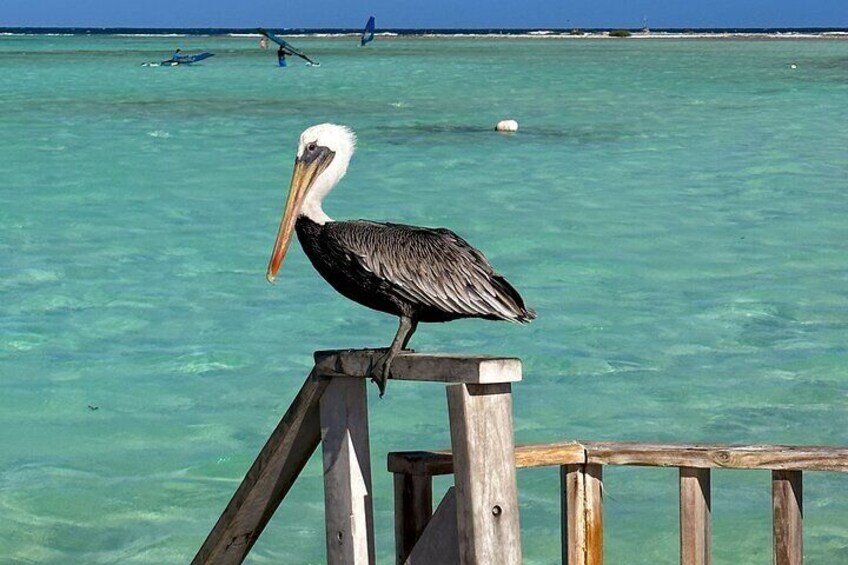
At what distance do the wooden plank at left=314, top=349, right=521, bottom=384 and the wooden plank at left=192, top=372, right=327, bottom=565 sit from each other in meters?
0.07

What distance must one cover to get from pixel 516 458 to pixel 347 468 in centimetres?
45

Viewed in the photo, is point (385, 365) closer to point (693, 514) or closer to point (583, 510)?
point (583, 510)

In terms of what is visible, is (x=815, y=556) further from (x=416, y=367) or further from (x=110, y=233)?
Answer: (x=110, y=233)

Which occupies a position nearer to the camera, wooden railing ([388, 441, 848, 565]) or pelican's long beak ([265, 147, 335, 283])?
wooden railing ([388, 441, 848, 565])

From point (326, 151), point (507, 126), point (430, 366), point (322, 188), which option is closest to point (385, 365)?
point (430, 366)

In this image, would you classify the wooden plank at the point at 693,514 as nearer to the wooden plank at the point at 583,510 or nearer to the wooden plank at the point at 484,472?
the wooden plank at the point at 583,510

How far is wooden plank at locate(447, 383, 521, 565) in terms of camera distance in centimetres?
272

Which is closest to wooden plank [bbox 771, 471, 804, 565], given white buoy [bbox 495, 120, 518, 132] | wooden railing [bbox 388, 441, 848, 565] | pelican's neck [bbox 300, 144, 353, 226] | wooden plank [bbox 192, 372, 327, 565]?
wooden railing [bbox 388, 441, 848, 565]

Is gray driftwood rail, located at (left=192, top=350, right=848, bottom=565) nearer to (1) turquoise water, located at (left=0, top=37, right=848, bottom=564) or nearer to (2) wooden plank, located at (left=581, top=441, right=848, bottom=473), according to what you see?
(2) wooden plank, located at (left=581, top=441, right=848, bottom=473)

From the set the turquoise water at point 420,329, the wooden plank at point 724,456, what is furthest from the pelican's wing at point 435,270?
the turquoise water at point 420,329

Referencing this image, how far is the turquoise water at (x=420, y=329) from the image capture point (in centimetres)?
619

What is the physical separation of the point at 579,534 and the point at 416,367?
2.37 ft

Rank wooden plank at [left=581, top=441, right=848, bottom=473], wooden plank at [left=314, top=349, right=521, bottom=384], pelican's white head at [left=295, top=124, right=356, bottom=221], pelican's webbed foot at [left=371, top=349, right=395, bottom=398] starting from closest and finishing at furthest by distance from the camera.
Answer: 1. wooden plank at [left=314, top=349, right=521, bottom=384]
2. pelican's webbed foot at [left=371, top=349, right=395, bottom=398]
3. wooden plank at [left=581, top=441, right=848, bottom=473]
4. pelican's white head at [left=295, top=124, right=356, bottom=221]

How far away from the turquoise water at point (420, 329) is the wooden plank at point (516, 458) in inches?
94.4
